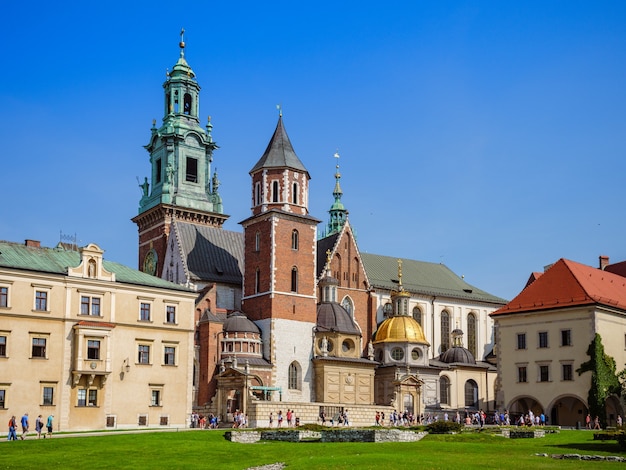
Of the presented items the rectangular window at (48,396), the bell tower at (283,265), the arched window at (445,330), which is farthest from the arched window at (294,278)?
the rectangular window at (48,396)

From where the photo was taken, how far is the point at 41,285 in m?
52.6

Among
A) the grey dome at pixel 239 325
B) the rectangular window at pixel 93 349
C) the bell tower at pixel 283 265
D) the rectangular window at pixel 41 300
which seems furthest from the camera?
the bell tower at pixel 283 265

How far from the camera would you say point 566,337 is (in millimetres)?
63594

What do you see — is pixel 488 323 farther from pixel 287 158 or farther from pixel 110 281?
pixel 110 281

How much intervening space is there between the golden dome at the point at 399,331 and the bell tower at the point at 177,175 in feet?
60.4

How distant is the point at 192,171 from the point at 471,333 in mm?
31864

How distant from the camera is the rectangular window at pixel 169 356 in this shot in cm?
5725

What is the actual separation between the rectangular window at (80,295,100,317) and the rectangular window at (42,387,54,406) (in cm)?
475

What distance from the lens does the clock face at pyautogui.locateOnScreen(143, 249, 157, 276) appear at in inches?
3204

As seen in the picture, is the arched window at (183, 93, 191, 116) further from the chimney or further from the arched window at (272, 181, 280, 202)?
the chimney

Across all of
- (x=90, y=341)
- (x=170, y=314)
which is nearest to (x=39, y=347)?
(x=90, y=341)

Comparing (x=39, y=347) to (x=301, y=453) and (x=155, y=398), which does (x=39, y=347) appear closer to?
(x=155, y=398)

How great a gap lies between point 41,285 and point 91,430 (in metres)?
8.63

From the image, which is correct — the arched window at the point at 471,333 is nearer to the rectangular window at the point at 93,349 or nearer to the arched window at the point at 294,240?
the arched window at the point at 294,240
